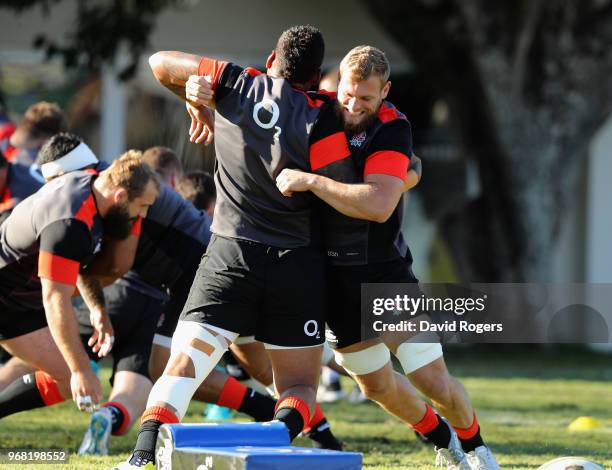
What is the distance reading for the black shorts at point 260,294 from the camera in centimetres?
538

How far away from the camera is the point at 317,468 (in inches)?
184

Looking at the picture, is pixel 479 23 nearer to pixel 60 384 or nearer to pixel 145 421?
pixel 60 384

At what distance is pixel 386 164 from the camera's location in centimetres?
538

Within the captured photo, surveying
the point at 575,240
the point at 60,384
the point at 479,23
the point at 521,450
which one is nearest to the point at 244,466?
the point at 60,384

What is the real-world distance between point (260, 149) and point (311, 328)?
818 millimetres

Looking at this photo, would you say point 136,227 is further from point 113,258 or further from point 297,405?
point 297,405

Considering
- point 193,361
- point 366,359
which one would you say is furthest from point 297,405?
point 366,359

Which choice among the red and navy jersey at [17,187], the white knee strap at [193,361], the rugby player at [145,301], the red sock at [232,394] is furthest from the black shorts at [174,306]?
the white knee strap at [193,361]

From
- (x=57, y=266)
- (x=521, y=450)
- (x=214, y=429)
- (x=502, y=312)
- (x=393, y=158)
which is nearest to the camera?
(x=214, y=429)

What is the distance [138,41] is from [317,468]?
10.6m

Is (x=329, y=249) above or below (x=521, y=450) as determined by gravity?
above

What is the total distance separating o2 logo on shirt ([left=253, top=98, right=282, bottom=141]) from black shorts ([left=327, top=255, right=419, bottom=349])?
0.74 m

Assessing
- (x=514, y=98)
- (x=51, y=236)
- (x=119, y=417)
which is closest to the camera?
(x=51, y=236)

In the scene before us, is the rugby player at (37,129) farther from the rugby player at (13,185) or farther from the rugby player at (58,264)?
the rugby player at (58,264)
